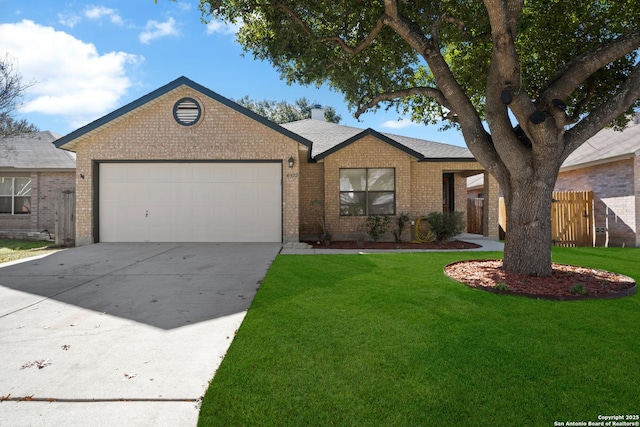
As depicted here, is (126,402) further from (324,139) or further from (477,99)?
(324,139)

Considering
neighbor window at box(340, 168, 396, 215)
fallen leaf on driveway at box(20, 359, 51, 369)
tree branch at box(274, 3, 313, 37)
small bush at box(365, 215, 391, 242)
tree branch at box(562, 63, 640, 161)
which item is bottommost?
fallen leaf on driveway at box(20, 359, 51, 369)

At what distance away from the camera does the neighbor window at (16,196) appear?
15.1 meters

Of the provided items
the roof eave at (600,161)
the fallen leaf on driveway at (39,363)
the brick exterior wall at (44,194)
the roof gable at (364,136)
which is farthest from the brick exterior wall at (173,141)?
the roof eave at (600,161)

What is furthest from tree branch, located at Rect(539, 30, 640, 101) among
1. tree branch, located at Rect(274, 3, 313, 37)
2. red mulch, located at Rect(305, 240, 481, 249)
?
red mulch, located at Rect(305, 240, 481, 249)

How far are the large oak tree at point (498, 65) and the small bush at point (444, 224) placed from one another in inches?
135

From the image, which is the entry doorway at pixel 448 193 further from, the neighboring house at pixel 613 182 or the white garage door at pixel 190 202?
the white garage door at pixel 190 202

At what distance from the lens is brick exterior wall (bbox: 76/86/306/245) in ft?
35.7

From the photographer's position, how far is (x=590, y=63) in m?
5.81

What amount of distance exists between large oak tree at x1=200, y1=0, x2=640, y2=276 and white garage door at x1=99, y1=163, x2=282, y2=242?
382 cm

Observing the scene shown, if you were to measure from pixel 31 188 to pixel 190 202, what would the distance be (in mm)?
9482

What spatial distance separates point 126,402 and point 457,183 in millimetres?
15012

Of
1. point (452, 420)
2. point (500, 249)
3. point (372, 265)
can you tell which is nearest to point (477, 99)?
point (500, 249)

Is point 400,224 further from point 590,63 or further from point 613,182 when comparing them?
point 613,182

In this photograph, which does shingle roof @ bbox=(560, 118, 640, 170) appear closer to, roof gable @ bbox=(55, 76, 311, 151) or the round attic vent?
roof gable @ bbox=(55, 76, 311, 151)
